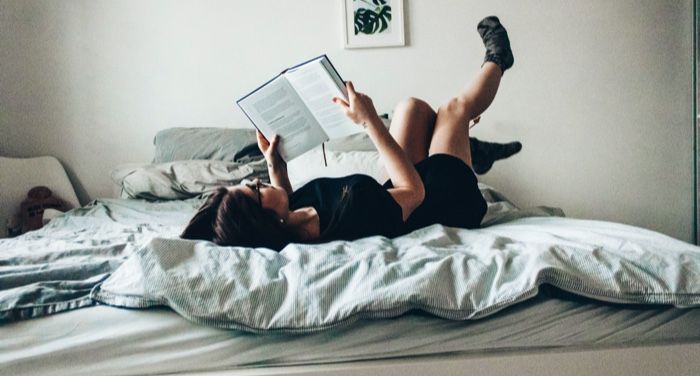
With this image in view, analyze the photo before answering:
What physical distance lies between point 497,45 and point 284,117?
76 centimetres

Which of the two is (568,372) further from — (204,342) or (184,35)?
(184,35)

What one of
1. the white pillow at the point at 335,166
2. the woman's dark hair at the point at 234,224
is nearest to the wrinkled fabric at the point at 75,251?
the woman's dark hair at the point at 234,224

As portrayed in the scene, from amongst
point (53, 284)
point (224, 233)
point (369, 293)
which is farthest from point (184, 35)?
point (369, 293)

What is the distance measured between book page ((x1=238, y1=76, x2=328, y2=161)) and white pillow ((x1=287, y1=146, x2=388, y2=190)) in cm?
49

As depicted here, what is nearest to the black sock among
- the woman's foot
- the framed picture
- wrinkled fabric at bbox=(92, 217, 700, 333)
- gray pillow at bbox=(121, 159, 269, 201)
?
the woman's foot

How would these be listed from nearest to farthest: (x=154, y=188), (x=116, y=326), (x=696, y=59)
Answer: (x=116, y=326)
(x=154, y=188)
(x=696, y=59)

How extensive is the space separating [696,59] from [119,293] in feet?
9.26

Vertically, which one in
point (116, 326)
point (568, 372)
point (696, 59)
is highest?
point (696, 59)

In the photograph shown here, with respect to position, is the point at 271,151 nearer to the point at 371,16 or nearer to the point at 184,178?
the point at 184,178

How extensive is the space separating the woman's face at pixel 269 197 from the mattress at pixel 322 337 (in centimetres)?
42

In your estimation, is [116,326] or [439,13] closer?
[116,326]

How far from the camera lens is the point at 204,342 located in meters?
0.84

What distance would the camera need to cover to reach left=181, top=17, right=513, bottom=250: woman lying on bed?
3.88 ft

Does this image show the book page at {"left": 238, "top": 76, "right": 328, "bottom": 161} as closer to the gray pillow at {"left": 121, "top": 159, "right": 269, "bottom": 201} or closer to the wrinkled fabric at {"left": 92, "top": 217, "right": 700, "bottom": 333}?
the wrinkled fabric at {"left": 92, "top": 217, "right": 700, "bottom": 333}
